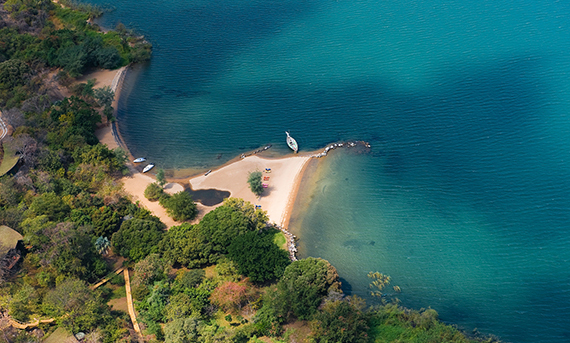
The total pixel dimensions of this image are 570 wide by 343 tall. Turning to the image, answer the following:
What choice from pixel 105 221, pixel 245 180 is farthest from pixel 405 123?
pixel 105 221

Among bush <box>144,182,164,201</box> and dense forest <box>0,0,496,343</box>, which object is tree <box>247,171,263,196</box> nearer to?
dense forest <box>0,0,496,343</box>

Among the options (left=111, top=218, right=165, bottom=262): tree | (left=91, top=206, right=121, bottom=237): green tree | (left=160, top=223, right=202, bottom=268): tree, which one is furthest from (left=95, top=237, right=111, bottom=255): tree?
(left=160, top=223, right=202, bottom=268): tree

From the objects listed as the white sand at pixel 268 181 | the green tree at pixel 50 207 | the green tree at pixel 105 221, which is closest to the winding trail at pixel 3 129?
the green tree at pixel 50 207

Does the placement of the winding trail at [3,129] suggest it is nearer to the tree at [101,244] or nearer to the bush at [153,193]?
the bush at [153,193]

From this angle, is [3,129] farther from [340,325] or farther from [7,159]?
[340,325]

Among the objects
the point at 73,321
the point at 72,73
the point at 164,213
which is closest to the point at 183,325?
the point at 73,321

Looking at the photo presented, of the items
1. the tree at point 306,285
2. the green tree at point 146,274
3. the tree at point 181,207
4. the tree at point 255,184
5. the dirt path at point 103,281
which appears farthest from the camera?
the tree at point 255,184
